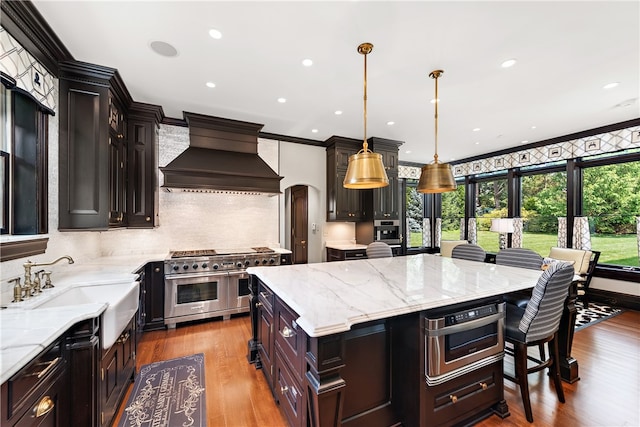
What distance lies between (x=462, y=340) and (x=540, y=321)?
2.05 ft

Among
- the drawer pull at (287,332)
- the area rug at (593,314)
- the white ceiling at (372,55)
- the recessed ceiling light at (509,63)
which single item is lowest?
the area rug at (593,314)

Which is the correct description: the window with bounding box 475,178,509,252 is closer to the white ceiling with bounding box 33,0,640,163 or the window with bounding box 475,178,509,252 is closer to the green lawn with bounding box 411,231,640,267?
the green lawn with bounding box 411,231,640,267

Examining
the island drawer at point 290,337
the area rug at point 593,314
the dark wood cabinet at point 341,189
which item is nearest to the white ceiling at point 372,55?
the dark wood cabinet at point 341,189

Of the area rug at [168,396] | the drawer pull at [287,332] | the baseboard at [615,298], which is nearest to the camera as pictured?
the drawer pull at [287,332]

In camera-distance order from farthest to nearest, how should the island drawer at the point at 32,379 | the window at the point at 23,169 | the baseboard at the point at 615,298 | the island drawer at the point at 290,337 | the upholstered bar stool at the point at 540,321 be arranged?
the baseboard at the point at 615,298
the window at the point at 23,169
the upholstered bar stool at the point at 540,321
the island drawer at the point at 290,337
the island drawer at the point at 32,379

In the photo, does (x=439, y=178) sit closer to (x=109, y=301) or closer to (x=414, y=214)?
(x=109, y=301)

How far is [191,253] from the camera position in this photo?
3.89 metres

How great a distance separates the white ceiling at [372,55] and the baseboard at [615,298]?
2.89m

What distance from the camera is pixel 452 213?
720 centimetres

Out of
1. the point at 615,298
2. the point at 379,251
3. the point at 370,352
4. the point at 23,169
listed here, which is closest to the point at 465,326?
the point at 370,352

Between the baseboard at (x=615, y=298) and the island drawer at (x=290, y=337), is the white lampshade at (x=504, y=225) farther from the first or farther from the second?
the island drawer at (x=290, y=337)

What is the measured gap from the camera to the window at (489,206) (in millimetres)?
6176

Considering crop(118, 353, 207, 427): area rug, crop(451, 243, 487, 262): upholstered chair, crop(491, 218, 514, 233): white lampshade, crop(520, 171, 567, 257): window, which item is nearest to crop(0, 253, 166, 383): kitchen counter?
crop(118, 353, 207, 427): area rug

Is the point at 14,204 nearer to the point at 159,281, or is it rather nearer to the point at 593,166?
the point at 159,281
